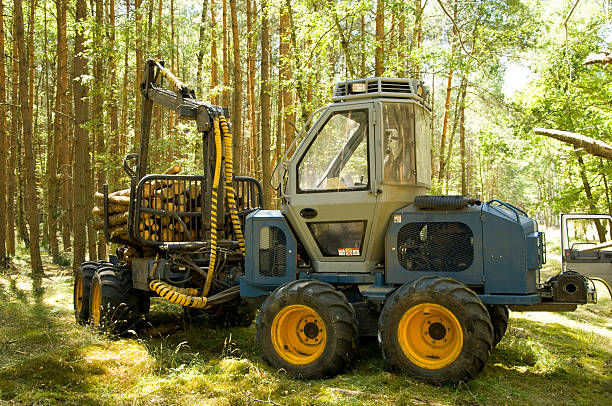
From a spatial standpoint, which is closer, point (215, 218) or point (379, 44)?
point (215, 218)

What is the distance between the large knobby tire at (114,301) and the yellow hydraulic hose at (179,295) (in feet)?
2.63

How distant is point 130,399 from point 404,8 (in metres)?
10.4

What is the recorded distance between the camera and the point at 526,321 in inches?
361

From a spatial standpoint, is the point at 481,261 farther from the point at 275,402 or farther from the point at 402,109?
the point at 275,402

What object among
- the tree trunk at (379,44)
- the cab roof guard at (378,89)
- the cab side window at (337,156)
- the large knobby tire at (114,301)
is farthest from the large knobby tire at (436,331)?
the tree trunk at (379,44)

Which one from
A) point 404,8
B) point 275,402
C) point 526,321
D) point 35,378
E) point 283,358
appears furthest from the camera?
point 404,8

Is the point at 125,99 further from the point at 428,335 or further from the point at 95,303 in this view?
the point at 428,335

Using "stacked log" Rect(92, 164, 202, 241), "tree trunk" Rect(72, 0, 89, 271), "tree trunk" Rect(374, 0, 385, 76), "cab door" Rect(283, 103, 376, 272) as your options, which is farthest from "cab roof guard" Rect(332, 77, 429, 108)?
"tree trunk" Rect(72, 0, 89, 271)

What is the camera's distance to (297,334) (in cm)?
568

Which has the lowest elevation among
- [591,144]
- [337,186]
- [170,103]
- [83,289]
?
[83,289]

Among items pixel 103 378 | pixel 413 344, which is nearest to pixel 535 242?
pixel 413 344

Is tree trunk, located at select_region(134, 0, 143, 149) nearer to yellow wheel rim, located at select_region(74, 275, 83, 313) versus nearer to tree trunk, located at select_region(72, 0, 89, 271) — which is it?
tree trunk, located at select_region(72, 0, 89, 271)

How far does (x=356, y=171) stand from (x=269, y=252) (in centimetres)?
139

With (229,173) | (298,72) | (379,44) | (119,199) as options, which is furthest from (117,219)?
(379,44)
